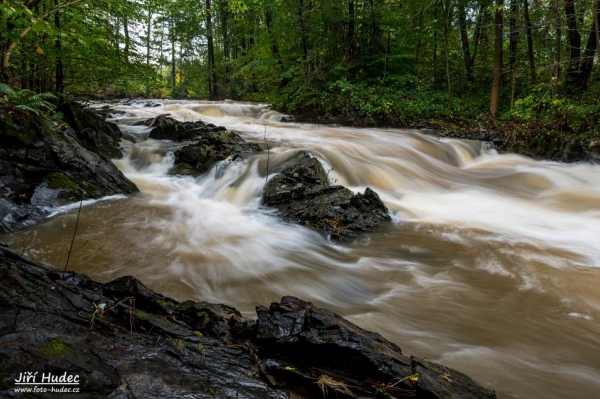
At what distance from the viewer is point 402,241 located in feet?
17.4

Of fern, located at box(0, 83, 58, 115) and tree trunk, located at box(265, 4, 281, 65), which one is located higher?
tree trunk, located at box(265, 4, 281, 65)

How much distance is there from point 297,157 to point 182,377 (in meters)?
6.07

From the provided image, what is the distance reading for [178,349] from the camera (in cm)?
181

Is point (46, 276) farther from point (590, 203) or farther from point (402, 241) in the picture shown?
point (590, 203)

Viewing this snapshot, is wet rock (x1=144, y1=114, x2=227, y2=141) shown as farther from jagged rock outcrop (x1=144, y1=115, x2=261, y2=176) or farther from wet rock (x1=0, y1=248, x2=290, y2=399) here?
wet rock (x1=0, y1=248, x2=290, y2=399)

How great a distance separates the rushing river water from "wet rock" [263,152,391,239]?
0.82 feet

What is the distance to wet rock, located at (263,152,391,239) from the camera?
5.52m

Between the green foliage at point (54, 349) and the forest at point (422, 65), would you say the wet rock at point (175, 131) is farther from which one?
the green foliage at point (54, 349)

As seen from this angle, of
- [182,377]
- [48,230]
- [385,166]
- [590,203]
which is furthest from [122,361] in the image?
[590,203]

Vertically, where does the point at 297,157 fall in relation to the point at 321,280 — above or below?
above

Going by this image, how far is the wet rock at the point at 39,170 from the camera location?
498 cm

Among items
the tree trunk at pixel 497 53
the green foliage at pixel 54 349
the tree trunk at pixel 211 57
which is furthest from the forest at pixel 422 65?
the green foliage at pixel 54 349

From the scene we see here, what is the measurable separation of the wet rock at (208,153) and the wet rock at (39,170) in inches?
78.2

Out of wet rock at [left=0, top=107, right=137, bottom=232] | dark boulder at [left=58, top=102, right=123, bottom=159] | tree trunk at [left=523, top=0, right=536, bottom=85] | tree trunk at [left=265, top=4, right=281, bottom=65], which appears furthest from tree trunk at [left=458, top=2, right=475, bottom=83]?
wet rock at [left=0, top=107, right=137, bottom=232]
